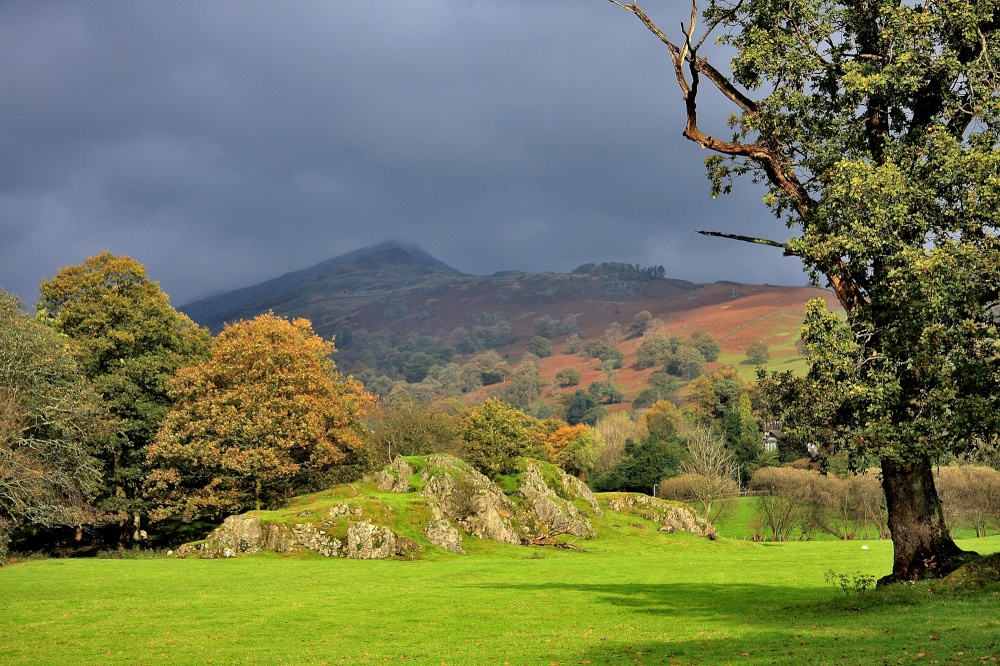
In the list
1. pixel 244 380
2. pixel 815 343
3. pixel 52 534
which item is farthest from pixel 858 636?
pixel 52 534

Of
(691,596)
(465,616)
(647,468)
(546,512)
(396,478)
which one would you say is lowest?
Answer: (546,512)

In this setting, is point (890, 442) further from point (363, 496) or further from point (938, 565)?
point (363, 496)

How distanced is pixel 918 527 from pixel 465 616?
13299mm

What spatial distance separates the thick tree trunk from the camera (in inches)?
871

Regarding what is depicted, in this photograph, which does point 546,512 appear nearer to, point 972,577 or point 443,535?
point 443,535

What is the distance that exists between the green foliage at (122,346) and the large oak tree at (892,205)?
48.0 metres

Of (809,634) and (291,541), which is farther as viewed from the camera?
(291,541)

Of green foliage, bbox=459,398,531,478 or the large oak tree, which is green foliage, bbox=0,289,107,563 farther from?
the large oak tree

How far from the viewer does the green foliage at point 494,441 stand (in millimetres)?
67500

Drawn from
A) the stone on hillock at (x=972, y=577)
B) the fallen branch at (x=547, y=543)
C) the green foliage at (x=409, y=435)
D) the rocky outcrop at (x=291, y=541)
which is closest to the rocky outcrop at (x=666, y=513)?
the fallen branch at (x=547, y=543)

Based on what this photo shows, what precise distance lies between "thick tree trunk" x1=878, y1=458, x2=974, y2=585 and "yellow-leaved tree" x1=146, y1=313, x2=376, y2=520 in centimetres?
4265

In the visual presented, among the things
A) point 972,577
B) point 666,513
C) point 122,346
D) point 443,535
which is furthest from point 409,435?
point 972,577

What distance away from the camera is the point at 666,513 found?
69.1 metres

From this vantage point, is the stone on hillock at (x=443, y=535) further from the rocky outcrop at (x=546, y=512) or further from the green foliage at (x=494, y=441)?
the green foliage at (x=494, y=441)
